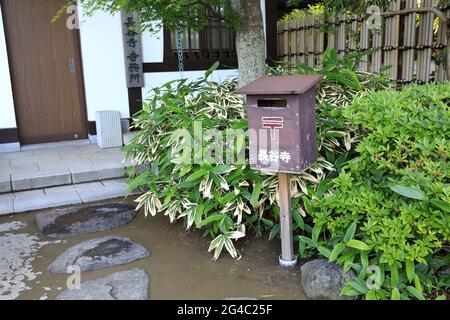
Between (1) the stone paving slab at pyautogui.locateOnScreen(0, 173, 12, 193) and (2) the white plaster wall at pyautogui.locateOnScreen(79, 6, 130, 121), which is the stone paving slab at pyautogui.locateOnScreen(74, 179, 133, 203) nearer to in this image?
(1) the stone paving slab at pyautogui.locateOnScreen(0, 173, 12, 193)

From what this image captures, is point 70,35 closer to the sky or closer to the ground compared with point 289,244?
closer to the sky

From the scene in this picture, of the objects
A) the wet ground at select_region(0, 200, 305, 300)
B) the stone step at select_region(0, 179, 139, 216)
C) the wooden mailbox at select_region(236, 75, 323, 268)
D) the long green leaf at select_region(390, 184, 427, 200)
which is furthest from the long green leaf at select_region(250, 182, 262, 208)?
the stone step at select_region(0, 179, 139, 216)

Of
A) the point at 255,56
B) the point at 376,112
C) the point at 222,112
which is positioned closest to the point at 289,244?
the point at 376,112

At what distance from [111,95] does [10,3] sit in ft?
6.78

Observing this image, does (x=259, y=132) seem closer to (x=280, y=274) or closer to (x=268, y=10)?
(x=280, y=274)

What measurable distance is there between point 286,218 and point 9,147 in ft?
17.7

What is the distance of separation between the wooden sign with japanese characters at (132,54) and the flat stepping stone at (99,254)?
4212mm

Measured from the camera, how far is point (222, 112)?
4422 millimetres

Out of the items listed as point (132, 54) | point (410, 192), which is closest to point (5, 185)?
point (132, 54)

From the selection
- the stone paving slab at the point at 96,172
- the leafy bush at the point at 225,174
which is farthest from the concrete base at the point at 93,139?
the leafy bush at the point at 225,174

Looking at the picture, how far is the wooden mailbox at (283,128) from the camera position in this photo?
3000mm

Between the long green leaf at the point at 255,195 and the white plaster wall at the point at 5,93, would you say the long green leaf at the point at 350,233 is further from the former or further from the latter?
the white plaster wall at the point at 5,93

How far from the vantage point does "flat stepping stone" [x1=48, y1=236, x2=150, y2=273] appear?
3.50 meters

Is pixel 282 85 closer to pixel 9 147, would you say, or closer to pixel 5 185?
pixel 5 185
